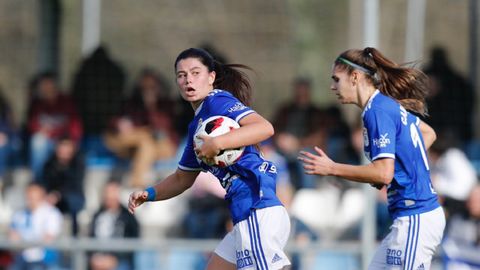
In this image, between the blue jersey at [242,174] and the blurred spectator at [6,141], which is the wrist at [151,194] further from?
the blurred spectator at [6,141]

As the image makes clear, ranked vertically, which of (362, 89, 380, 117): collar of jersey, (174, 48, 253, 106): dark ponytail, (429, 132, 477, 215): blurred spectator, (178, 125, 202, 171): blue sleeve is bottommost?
(429, 132, 477, 215): blurred spectator

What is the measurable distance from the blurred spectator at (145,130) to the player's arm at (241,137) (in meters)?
5.06

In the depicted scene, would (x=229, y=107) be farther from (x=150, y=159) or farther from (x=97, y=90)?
(x=97, y=90)

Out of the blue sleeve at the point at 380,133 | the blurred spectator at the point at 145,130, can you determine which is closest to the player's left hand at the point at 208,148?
the blue sleeve at the point at 380,133

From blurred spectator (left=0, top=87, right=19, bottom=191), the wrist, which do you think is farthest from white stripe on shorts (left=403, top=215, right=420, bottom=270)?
blurred spectator (left=0, top=87, right=19, bottom=191)

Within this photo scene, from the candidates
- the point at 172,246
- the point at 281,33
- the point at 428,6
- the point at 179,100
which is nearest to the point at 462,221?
the point at 172,246

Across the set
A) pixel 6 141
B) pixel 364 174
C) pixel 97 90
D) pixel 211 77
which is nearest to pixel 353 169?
pixel 364 174

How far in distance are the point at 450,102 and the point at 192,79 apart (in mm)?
5325

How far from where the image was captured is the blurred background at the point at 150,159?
8.98 metres

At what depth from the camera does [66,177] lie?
971cm

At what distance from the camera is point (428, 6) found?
1293 cm

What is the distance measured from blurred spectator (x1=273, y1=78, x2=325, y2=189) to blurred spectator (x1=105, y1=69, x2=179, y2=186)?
1.08 metres

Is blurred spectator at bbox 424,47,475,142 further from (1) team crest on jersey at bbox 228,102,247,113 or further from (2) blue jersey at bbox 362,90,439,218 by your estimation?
(1) team crest on jersey at bbox 228,102,247,113

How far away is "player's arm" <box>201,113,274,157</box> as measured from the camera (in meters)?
4.79
